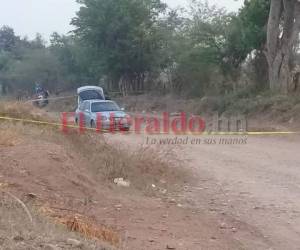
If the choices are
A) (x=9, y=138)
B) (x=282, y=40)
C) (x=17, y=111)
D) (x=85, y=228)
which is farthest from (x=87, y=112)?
(x=85, y=228)

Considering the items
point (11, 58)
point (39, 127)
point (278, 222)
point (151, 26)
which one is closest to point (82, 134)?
point (39, 127)

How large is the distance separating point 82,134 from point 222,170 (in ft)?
11.1

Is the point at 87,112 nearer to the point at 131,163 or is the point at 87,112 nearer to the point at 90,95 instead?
the point at 90,95

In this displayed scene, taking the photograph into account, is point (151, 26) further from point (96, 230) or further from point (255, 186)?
point (96, 230)

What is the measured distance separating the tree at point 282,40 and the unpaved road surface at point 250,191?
10090 mm

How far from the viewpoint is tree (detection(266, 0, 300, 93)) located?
25922 mm

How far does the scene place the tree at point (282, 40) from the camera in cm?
2592

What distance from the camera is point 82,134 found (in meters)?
12.5

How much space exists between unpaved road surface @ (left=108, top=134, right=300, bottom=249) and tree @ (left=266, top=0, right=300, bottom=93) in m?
10.1

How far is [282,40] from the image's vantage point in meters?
26.7

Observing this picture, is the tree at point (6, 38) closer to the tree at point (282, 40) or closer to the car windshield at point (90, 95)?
the car windshield at point (90, 95)

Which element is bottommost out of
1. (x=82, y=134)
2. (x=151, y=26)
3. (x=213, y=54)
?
(x=82, y=134)

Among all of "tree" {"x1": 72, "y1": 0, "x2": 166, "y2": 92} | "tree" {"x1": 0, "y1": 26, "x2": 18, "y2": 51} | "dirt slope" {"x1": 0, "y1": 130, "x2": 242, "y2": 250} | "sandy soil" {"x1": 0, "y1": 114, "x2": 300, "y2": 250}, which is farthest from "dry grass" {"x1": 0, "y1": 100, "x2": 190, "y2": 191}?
"tree" {"x1": 0, "y1": 26, "x2": 18, "y2": 51}

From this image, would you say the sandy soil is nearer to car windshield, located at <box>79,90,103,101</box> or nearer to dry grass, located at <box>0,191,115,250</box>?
dry grass, located at <box>0,191,115,250</box>
